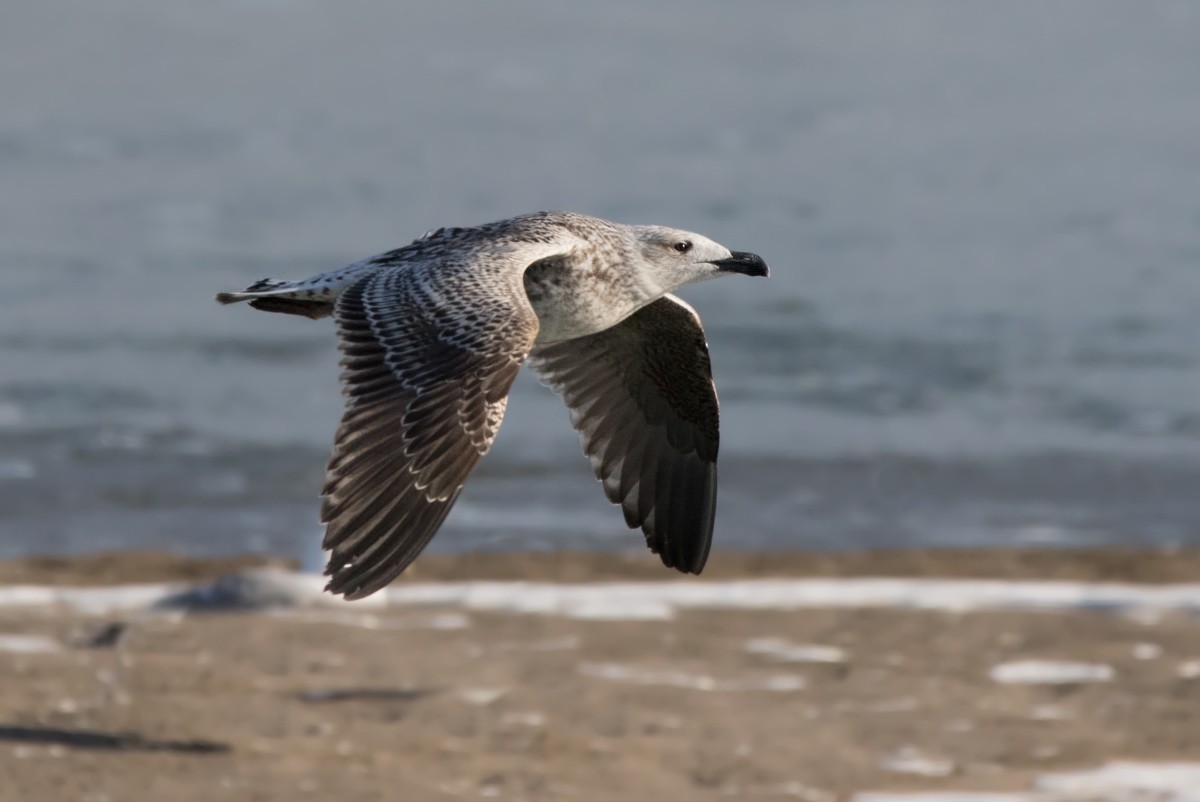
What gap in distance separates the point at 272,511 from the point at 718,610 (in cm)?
324

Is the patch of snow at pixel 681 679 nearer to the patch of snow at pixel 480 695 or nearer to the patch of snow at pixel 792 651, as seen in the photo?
the patch of snow at pixel 792 651

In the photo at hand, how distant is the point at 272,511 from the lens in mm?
11508

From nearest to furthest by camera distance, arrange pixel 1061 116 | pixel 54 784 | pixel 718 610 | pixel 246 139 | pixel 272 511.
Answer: pixel 54 784 < pixel 718 610 < pixel 272 511 < pixel 246 139 < pixel 1061 116

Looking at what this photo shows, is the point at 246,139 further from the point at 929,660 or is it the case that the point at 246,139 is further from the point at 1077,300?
the point at 929,660

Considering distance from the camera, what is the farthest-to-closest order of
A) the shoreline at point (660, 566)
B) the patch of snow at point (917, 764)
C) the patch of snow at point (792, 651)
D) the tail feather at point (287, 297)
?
the shoreline at point (660, 566) < the patch of snow at point (792, 651) < the patch of snow at point (917, 764) < the tail feather at point (287, 297)

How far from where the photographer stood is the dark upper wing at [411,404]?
15.7 feet

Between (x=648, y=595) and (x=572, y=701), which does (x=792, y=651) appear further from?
(x=572, y=701)

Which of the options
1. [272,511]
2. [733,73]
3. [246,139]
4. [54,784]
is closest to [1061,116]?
[733,73]

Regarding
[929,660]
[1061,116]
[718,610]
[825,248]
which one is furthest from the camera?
[1061,116]

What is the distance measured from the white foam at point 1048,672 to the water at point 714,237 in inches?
89.2

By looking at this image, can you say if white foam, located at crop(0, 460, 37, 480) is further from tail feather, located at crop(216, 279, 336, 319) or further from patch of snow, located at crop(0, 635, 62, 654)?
tail feather, located at crop(216, 279, 336, 319)

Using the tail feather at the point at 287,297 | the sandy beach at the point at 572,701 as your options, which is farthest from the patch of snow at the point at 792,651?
the tail feather at the point at 287,297

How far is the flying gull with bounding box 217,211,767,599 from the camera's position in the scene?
487 centimetres

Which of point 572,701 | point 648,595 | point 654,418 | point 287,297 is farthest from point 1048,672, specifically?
point 287,297
